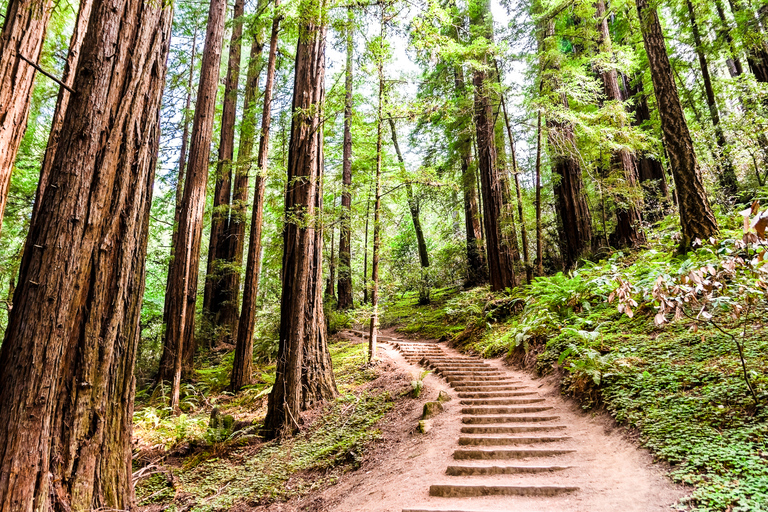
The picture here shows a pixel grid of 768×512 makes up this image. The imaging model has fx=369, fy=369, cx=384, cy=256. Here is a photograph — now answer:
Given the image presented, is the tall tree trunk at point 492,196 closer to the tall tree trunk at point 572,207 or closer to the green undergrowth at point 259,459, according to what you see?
the tall tree trunk at point 572,207

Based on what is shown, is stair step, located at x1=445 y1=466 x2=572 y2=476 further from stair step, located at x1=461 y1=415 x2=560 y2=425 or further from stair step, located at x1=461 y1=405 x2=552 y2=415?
stair step, located at x1=461 y1=405 x2=552 y2=415

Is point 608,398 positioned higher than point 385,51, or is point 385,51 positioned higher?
point 385,51

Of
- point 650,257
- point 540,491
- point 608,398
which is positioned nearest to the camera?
point 540,491

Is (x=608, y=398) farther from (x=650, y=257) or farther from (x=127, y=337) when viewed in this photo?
(x=127, y=337)

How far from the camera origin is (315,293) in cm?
657

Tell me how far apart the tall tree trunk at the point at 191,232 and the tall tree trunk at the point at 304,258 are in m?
2.66

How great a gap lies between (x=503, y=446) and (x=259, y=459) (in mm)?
3467

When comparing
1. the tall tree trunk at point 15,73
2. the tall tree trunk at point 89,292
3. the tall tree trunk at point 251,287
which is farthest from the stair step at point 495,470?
the tall tree trunk at point 251,287

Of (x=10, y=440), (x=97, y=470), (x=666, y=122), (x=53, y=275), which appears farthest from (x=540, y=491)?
(x=666, y=122)

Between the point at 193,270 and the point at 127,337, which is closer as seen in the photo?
the point at 127,337

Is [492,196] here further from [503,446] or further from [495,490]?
[495,490]

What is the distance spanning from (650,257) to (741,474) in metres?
5.50

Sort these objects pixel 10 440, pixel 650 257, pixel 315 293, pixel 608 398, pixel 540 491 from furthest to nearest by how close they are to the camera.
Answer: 1. pixel 650 257
2. pixel 315 293
3. pixel 608 398
4. pixel 540 491
5. pixel 10 440

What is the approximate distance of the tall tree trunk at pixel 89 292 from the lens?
2.62m
